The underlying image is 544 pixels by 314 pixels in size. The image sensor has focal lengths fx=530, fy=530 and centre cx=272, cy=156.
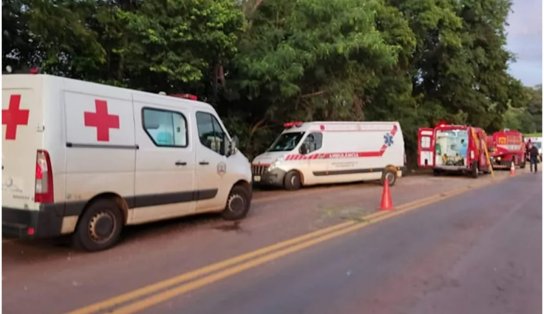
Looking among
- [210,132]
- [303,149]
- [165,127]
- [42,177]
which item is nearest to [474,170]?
[303,149]

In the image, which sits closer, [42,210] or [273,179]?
[42,210]

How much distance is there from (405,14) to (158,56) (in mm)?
18018

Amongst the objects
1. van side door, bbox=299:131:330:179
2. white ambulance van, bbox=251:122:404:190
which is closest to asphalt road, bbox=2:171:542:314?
white ambulance van, bbox=251:122:404:190

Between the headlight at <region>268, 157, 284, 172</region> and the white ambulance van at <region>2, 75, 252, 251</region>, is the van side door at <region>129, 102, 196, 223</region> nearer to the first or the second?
the white ambulance van at <region>2, 75, 252, 251</region>

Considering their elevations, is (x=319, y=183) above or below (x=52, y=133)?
below

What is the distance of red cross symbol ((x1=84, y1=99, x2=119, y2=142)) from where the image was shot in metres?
6.54

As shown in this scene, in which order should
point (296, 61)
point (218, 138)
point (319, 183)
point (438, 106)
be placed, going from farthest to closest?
point (438, 106), point (319, 183), point (296, 61), point (218, 138)

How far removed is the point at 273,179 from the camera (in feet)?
51.4

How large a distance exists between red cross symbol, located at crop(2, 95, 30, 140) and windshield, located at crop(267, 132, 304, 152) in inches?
426

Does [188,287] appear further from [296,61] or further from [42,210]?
[296,61]

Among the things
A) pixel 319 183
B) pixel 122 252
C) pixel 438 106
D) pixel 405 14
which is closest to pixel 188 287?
pixel 122 252

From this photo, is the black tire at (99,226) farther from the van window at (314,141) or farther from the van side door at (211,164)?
the van window at (314,141)

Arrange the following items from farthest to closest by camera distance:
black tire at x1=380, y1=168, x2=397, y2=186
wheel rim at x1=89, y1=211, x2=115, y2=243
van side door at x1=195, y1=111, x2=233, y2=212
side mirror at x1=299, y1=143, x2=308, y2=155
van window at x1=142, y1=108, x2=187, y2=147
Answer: black tire at x1=380, y1=168, x2=397, y2=186, side mirror at x1=299, y1=143, x2=308, y2=155, van side door at x1=195, y1=111, x2=233, y2=212, van window at x1=142, y1=108, x2=187, y2=147, wheel rim at x1=89, y1=211, x2=115, y2=243

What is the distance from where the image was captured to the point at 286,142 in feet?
55.3
